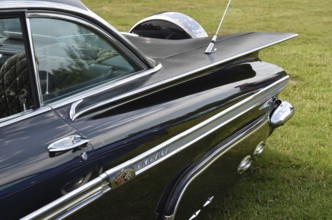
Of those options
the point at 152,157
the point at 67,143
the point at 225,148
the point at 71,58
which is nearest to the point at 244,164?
the point at 225,148

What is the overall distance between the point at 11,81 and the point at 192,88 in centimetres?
79

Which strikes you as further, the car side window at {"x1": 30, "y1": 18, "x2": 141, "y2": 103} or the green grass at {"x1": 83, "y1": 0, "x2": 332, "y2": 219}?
the green grass at {"x1": 83, "y1": 0, "x2": 332, "y2": 219}

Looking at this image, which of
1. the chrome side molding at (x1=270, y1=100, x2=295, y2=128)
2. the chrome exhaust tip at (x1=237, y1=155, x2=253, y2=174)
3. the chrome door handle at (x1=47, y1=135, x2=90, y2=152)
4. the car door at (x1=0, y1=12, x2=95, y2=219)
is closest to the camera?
the car door at (x1=0, y1=12, x2=95, y2=219)

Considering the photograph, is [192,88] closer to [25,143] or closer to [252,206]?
[25,143]

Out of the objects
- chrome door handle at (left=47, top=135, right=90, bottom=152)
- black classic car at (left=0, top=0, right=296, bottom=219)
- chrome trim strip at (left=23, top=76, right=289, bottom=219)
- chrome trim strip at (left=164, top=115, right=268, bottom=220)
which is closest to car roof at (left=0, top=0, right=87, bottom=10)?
black classic car at (left=0, top=0, right=296, bottom=219)

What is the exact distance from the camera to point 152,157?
1.68 metres

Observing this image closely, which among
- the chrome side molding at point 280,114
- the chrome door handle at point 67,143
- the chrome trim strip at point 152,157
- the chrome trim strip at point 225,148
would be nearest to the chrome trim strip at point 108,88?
the chrome door handle at point 67,143

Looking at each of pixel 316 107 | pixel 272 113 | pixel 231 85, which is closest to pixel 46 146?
pixel 231 85

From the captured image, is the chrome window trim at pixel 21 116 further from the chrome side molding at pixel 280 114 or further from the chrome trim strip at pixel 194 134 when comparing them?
the chrome side molding at pixel 280 114

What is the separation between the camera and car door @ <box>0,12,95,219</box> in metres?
1.29

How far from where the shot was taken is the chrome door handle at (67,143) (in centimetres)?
140

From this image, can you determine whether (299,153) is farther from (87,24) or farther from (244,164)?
(87,24)

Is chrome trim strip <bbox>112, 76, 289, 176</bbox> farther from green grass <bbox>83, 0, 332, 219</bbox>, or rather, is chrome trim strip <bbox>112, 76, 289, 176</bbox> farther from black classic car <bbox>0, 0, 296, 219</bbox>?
green grass <bbox>83, 0, 332, 219</bbox>

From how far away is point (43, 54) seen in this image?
1628 mm
